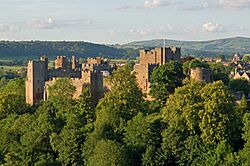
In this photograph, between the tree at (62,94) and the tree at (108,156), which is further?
the tree at (62,94)

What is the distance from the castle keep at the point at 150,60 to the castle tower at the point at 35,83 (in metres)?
9.08

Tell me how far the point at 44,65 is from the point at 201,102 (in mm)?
22072

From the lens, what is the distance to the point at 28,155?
43.0 meters

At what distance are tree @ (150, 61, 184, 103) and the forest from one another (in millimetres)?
65

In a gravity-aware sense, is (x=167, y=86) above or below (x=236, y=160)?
above

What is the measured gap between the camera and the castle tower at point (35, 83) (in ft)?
186

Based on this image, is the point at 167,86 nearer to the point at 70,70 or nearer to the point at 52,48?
the point at 70,70

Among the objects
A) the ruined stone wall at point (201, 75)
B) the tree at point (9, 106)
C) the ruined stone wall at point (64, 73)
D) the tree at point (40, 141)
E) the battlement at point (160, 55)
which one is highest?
the battlement at point (160, 55)

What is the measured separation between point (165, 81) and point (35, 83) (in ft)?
46.4

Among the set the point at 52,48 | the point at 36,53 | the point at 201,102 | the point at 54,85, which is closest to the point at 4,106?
the point at 54,85

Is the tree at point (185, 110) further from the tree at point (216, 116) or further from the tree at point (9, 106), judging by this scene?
the tree at point (9, 106)

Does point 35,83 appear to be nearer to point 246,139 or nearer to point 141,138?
point 141,138

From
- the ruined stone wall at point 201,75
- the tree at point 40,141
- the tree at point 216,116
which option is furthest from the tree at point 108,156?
the ruined stone wall at point 201,75

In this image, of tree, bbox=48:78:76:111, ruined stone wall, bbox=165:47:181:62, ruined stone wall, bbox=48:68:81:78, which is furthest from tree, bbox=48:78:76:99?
ruined stone wall, bbox=165:47:181:62
